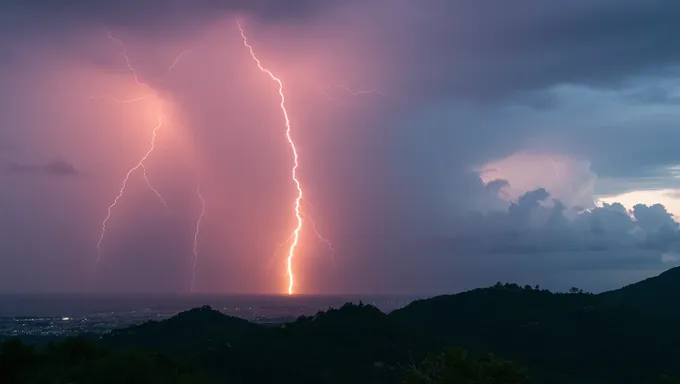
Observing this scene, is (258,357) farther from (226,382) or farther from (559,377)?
(559,377)

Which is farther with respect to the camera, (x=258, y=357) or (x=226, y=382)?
(x=258, y=357)

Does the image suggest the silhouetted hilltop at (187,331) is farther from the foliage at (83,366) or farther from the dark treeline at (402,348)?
the foliage at (83,366)

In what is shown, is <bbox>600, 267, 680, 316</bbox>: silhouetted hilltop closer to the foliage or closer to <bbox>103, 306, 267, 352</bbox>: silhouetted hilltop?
<bbox>103, 306, 267, 352</bbox>: silhouetted hilltop

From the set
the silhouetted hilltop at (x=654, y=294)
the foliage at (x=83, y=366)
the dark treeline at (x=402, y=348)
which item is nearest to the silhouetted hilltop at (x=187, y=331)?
the dark treeline at (x=402, y=348)

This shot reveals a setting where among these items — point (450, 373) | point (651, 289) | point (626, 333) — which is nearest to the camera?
point (450, 373)

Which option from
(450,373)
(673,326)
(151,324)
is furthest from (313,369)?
(673,326)
